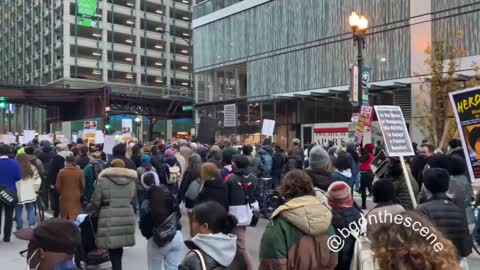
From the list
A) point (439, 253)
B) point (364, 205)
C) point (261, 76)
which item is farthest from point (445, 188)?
point (261, 76)

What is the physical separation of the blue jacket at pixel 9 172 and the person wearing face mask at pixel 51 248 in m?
7.69

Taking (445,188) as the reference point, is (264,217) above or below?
below

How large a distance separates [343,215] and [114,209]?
141 inches

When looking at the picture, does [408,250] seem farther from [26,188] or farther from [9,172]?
[26,188]

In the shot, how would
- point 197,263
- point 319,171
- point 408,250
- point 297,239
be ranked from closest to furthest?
1. point 408,250
2. point 197,263
3. point 297,239
4. point 319,171

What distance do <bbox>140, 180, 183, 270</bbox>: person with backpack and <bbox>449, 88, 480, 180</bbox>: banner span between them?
3.48m

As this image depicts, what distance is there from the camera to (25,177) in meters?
10.7

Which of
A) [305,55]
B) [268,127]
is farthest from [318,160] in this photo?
[305,55]

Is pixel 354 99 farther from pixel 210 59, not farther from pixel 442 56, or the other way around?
pixel 210 59

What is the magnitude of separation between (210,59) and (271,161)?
31.7 metres

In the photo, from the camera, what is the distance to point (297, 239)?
4.21 metres

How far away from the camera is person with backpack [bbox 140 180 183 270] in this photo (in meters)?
6.02

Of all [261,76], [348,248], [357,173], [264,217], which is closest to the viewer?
[348,248]

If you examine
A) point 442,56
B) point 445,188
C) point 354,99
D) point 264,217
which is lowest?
point 264,217
